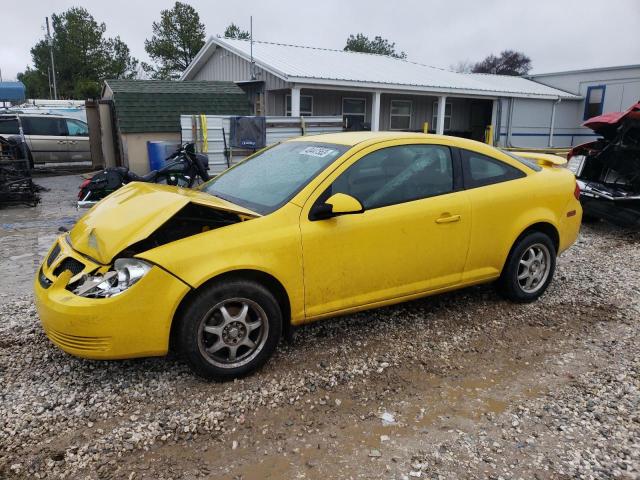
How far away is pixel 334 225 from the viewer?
3428 millimetres

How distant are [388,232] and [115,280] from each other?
1.86m

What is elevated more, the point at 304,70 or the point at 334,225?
the point at 304,70

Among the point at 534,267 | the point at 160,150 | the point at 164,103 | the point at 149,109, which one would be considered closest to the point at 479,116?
the point at 164,103

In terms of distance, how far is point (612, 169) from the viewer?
854 cm

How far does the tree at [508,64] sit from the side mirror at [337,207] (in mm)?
61346

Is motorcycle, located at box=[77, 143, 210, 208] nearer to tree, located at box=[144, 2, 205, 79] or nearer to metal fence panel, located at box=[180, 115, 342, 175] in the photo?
metal fence panel, located at box=[180, 115, 342, 175]

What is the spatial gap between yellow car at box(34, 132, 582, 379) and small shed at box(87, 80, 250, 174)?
9.42 metres

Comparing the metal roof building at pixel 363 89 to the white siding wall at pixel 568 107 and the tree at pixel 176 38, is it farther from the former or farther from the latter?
the tree at pixel 176 38

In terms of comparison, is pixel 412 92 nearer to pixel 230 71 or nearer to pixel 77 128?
pixel 230 71

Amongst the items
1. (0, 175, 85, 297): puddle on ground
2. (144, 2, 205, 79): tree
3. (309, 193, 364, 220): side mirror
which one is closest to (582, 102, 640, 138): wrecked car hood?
(309, 193, 364, 220): side mirror

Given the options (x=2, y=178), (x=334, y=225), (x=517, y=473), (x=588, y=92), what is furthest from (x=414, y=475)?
(x=588, y=92)

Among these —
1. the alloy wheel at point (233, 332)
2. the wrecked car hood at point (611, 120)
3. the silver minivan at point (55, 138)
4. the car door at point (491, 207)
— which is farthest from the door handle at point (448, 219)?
the silver minivan at point (55, 138)

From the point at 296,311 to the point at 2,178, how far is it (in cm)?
903

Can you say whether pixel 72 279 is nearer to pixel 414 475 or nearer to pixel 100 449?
pixel 100 449
